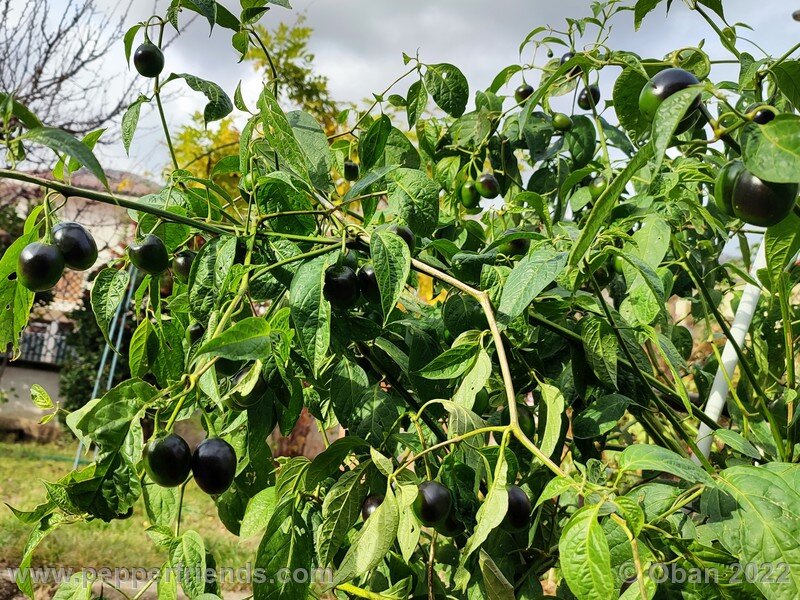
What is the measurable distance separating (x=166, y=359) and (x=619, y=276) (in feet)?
2.56

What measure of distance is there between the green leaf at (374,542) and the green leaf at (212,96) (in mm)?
507

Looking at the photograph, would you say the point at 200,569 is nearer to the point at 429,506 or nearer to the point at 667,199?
the point at 429,506

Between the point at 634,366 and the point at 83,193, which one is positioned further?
the point at 634,366

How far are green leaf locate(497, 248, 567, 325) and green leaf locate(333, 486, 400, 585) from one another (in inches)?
8.0

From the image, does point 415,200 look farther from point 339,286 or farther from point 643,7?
point 643,7

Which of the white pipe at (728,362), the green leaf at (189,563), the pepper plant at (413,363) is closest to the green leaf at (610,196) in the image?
the pepper plant at (413,363)

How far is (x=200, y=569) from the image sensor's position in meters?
0.76

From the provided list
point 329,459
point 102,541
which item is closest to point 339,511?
point 329,459

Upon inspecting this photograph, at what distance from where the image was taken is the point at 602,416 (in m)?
0.78

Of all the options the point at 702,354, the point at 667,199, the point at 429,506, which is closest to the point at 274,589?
the point at 429,506

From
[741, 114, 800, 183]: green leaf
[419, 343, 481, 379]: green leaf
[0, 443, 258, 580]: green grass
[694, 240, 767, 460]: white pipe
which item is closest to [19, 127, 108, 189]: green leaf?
[419, 343, 481, 379]: green leaf

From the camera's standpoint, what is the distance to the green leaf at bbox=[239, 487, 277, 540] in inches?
32.9

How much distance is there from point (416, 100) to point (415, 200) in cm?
46

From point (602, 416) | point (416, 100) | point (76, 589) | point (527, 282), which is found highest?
point (416, 100)
